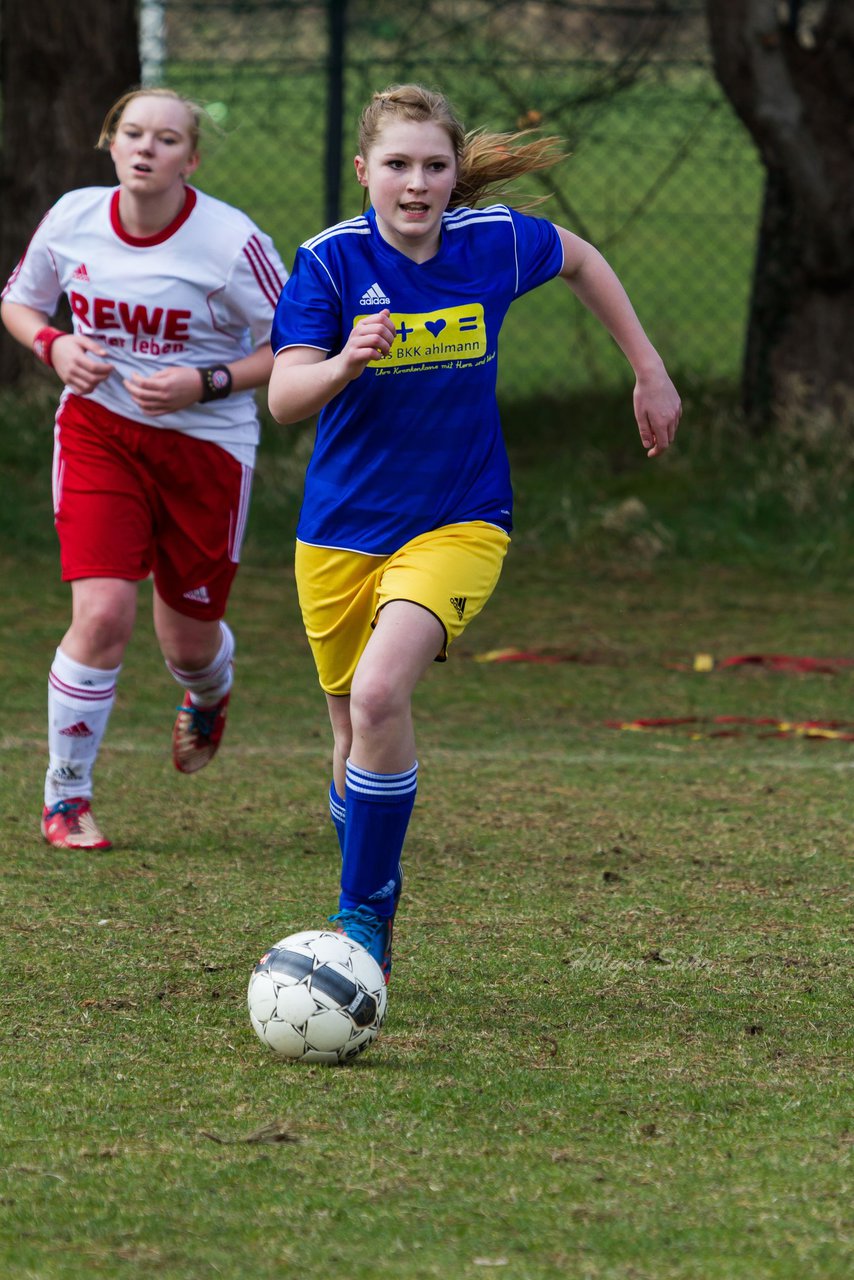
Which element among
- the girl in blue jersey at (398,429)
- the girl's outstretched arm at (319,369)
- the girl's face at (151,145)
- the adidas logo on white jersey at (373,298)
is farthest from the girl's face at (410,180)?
→ the girl's face at (151,145)

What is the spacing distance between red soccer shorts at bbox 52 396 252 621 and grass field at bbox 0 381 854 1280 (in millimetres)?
750

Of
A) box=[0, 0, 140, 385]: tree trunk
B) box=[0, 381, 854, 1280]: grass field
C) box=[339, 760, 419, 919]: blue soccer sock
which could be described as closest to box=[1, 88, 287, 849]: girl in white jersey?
box=[0, 381, 854, 1280]: grass field

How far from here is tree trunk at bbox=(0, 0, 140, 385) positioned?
10742 mm

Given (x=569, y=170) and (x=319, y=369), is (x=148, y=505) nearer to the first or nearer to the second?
(x=319, y=369)

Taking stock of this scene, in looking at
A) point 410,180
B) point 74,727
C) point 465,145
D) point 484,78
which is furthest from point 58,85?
point 410,180

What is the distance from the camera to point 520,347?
49.6ft

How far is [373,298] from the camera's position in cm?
392

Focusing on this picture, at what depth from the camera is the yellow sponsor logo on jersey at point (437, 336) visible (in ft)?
12.9

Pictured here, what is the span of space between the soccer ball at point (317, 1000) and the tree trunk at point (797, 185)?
25.3 feet

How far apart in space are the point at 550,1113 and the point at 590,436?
8.82 metres

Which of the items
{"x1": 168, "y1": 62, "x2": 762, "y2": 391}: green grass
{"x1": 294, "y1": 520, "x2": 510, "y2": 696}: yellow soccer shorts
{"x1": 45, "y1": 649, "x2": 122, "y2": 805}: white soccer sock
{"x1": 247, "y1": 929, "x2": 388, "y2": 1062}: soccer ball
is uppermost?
{"x1": 294, "y1": 520, "x2": 510, "y2": 696}: yellow soccer shorts

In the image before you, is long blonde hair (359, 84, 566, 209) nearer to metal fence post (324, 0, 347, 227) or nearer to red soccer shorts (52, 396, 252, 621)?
red soccer shorts (52, 396, 252, 621)

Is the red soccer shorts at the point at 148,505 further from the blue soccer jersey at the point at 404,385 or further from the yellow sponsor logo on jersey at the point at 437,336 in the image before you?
the yellow sponsor logo on jersey at the point at 437,336

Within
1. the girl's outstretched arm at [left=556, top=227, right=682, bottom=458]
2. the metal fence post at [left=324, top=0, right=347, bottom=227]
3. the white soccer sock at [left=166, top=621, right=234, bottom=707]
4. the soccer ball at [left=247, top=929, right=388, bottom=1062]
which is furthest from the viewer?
the metal fence post at [left=324, top=0, right=347, bottom=227]
